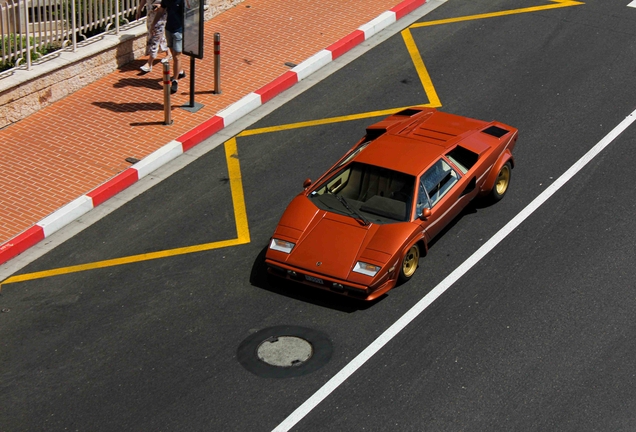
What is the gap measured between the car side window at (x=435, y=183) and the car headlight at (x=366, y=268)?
3.39 feet

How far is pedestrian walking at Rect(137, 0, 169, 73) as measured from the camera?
1559 cm

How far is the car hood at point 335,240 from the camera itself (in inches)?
403

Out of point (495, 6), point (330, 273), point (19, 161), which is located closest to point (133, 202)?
point (19, 161)

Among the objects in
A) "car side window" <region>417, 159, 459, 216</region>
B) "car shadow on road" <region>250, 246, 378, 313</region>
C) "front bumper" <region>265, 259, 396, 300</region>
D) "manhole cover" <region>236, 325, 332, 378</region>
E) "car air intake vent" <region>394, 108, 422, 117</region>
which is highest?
"car air intake vent" <region>394, 108, 422, 117</region>

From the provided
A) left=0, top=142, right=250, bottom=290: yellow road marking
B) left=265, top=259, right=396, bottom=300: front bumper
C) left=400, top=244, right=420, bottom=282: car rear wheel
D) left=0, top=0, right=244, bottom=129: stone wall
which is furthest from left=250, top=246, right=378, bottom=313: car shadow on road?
left=0, top=0, right=244, bottom=129: stone wall

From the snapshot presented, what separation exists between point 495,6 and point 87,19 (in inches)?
315

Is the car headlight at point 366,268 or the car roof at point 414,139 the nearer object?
the car headlight at point 366,268

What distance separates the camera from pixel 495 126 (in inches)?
490

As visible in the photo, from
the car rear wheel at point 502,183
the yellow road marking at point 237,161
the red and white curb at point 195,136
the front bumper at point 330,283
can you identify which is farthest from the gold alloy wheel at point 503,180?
the red and white curb at point 195,136

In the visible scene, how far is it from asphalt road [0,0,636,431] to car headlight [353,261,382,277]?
1.64 feet

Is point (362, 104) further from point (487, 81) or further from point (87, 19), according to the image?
point (87, 19)

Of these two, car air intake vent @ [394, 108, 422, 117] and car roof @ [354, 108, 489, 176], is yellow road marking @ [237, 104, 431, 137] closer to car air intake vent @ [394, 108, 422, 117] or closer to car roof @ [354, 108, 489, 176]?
car air intake vent @ [394, 108, 422, 117]

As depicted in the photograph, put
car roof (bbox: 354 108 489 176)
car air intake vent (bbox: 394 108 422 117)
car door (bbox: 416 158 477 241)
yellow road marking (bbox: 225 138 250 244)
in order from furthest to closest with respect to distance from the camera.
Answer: car air intake vent (bbox: 394 108 422 117) < yellow road marking (bbox: 225 138 250 244) < car roof (bbox: 354 108 489 176) < car door (bbox: 416 158 477 241)

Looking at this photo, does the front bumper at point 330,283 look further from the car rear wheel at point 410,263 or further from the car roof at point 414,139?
the car roof at point 414,139
